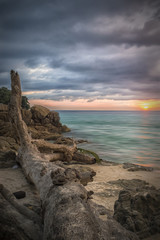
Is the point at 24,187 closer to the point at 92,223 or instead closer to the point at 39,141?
the point at 92,223

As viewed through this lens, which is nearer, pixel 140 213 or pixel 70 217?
pixel 70 217

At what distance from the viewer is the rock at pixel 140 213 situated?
3.12 m

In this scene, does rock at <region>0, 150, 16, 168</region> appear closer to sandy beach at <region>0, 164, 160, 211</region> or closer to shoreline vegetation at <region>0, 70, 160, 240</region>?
A: shoreline vegetation at <region>0, 70, 160, 240</region>

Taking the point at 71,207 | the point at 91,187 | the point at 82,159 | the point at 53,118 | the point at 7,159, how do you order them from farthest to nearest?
the point at 53,118 < the point at 82,159 < the point at 7,159 < the point at 91,187 < the point at 71,207

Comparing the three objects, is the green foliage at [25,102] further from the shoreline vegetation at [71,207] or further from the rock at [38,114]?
the shoreline vegetation at [71,207]

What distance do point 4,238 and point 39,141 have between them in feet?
25.4

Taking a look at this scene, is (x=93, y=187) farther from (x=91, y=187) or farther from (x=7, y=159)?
(x=7, y=159)

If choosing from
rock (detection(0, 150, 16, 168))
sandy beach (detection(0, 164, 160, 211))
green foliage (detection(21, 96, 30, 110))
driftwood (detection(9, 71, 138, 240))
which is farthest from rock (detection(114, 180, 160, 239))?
green foliage (detection(21, 96, 30, 110))

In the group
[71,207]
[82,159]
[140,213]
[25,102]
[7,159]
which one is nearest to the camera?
[71,207]

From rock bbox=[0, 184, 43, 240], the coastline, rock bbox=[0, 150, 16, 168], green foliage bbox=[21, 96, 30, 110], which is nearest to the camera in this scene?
rock bbox=[0, 184, 43, 240]

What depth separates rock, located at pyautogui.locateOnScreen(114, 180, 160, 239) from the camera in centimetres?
312

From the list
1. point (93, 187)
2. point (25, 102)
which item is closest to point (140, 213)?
point (93, 187)

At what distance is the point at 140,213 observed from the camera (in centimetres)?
335

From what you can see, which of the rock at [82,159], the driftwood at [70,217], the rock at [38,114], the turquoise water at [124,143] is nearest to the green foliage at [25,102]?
the rock at [38,114]
